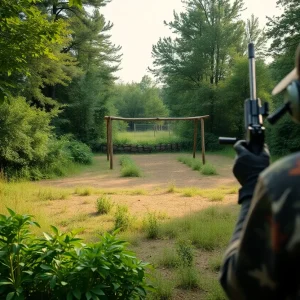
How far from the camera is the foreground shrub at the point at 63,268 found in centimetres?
265

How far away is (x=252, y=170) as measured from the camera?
1247 mm

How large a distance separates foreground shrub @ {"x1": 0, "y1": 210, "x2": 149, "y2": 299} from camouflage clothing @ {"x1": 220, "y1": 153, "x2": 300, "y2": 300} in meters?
1.83

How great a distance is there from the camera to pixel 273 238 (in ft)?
2.70

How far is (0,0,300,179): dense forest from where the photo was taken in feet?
49.4

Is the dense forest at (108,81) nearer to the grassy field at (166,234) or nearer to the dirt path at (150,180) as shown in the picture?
the dirt path at (150,180)

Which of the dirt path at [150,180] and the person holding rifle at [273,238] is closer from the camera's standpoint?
the person holding rifle at [273,238]

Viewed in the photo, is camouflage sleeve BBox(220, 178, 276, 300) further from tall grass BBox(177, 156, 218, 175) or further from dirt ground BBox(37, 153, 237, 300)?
tall grass BBox(177, 156, 218, 175)

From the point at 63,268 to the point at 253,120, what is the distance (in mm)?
1901

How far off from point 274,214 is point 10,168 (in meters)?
14.4

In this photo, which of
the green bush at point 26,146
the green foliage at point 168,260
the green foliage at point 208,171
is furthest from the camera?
the green foliage at point 208,171

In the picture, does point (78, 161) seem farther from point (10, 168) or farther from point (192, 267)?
point (192, 267)

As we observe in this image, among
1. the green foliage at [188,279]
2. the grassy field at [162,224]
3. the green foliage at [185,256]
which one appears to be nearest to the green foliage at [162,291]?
the grassy field at [162,224]

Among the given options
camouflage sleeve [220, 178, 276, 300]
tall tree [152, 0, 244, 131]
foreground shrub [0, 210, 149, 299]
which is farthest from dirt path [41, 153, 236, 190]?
tall tree [152, 0, 244, 131]

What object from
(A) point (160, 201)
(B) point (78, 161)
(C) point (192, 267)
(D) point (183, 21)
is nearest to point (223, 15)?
(D) point (183, 21)
